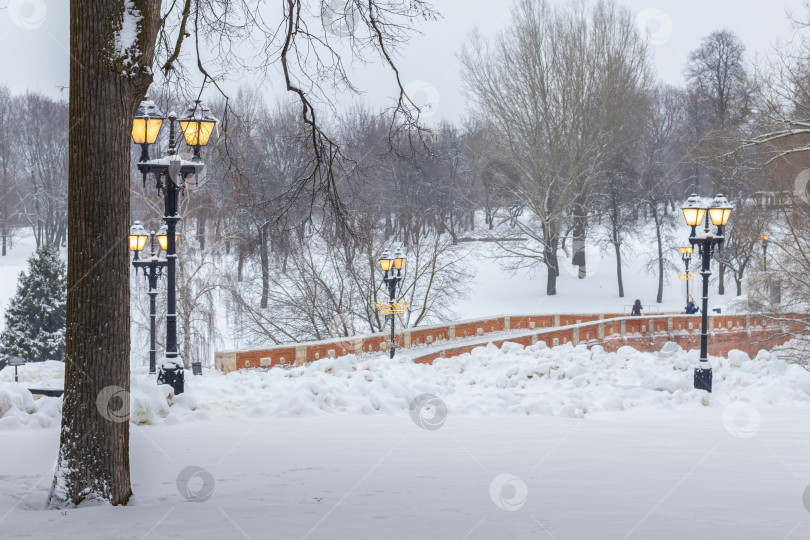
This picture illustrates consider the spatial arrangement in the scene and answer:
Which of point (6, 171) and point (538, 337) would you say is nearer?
point (538, 337)

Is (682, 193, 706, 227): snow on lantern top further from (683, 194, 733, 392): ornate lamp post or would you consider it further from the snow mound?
the snow mound

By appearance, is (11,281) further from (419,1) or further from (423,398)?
(419,1)

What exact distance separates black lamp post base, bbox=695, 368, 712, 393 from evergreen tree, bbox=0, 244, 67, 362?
21744 mm

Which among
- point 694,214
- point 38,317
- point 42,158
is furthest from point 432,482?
point 42,158

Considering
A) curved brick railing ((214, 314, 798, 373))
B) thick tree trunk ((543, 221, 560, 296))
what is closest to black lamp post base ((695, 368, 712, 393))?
curved brick railing ((214, 314, 798, 373))

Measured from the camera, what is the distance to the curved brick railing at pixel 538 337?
763 inches

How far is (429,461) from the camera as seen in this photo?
711 centimetres

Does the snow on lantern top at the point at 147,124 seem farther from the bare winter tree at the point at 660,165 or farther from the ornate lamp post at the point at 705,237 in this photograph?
the bare winter tree at the point at 660,165

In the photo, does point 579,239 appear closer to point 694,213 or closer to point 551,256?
point 551,256

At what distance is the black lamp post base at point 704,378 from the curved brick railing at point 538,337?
5.12 m

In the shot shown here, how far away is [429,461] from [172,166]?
620 cm

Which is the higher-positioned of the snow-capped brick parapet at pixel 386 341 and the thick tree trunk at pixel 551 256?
the thick tree trunk at pixel 551 256

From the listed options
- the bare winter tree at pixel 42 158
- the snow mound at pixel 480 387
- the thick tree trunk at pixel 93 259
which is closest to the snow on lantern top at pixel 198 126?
the snow mound at pixel 480 387

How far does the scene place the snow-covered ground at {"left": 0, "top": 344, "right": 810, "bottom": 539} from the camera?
484cm
